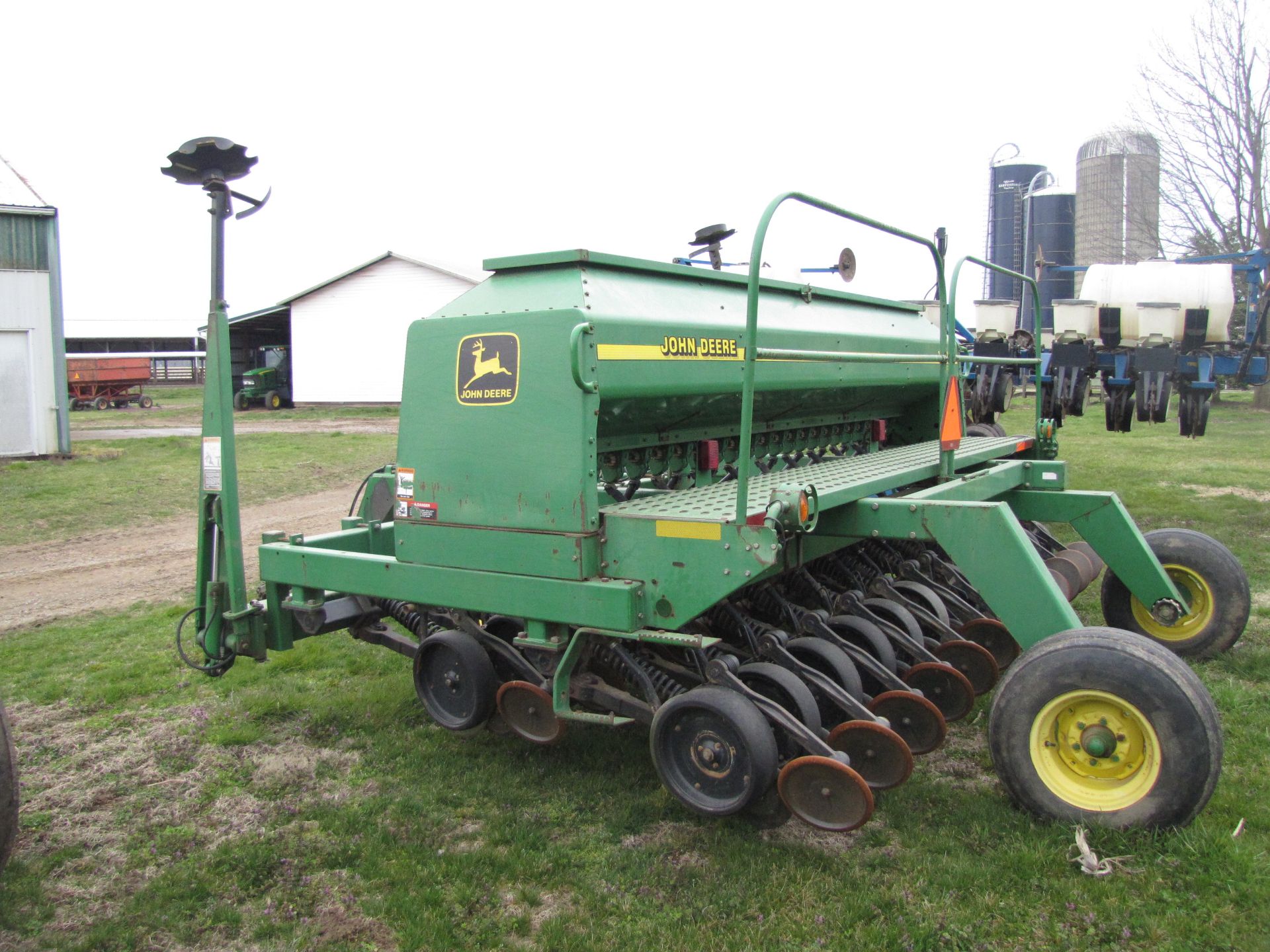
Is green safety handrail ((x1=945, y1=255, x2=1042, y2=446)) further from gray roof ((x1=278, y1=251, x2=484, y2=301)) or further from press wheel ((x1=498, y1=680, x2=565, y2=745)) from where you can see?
gray roof ((x1=278, y1=251, x2=484, y2=301))

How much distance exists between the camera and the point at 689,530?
3359 millimetres

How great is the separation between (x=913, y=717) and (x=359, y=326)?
2708 cm

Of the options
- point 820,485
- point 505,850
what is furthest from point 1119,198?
point 505,850

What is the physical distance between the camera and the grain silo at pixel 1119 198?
2223 cm

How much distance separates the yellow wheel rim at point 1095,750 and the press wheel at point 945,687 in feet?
2.20

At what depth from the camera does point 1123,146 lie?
22.3 m

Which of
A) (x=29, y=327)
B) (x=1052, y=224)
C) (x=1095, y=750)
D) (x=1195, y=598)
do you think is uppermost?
(x=1052, y=224)

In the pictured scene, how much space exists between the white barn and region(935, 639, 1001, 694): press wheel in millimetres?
24499

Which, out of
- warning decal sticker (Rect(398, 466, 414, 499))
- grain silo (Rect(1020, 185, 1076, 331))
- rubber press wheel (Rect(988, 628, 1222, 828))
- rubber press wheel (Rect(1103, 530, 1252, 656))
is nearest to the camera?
rubber press wheel (Rect(988, 628, 1222, 828))

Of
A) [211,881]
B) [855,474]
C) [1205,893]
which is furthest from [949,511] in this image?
[211,881]

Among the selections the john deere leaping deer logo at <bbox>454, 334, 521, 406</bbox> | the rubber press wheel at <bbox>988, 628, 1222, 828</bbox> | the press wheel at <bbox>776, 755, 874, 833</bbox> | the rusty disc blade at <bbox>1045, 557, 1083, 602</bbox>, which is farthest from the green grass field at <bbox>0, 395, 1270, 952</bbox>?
the john deere leaping deer logo at <bbox>454, 334, 521, 406</bbox>

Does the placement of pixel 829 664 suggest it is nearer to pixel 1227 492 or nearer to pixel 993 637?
pixel 993 637

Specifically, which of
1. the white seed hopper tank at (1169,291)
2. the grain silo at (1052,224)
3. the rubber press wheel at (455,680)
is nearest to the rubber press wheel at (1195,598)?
the rubber press wheel at (455,680)

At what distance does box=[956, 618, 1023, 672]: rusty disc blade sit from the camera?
470cm
